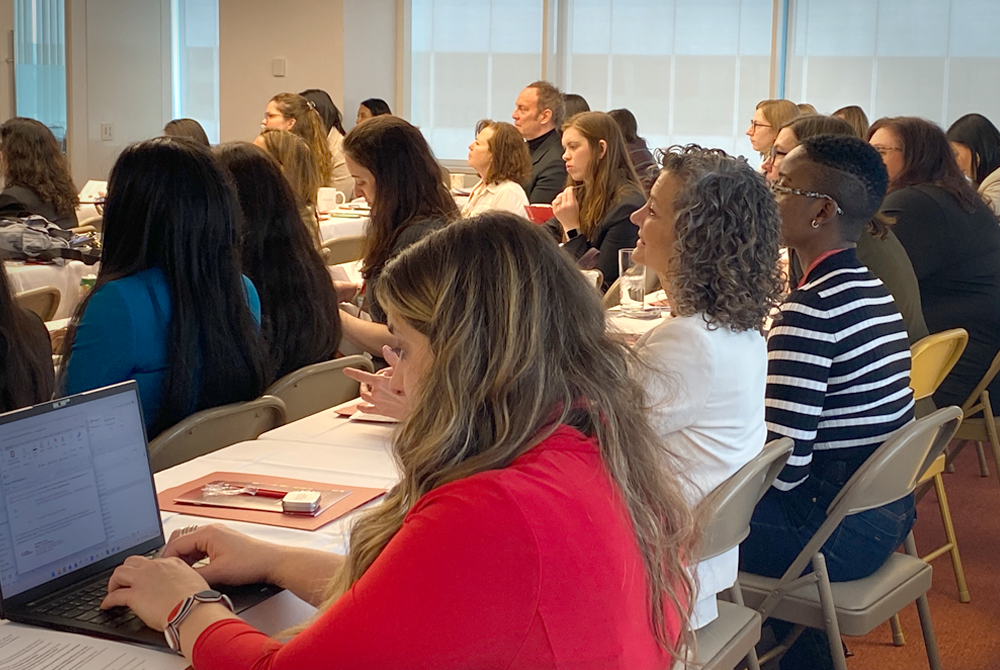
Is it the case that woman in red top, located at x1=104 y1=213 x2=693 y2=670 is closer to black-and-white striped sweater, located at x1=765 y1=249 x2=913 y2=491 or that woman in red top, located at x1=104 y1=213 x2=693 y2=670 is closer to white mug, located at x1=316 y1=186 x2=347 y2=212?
black-and-white striped sweater, located at x1=765 y1=249 x2=913 y2=491

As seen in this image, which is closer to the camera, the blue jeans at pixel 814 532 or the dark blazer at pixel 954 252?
the blue jeans at pixel 814 532

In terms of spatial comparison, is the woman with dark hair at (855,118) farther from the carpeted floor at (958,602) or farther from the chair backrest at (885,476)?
the chair backrest at (885,476)

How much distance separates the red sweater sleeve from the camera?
3.43ft

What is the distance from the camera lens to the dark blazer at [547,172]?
21.4 feet

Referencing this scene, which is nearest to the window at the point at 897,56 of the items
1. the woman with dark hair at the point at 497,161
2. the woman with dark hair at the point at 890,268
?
the woman with dark hair at the point at 497,161

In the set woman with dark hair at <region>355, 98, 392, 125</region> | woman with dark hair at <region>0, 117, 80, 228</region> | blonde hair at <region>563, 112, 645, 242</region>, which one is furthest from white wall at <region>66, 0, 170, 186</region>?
blonde hair at <region>563, 112, 645, 242</region>

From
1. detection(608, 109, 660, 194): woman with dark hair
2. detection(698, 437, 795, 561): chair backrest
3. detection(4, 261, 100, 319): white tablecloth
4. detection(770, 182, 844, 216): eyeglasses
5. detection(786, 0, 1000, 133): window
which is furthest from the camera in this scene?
detection(786, 0, 1000, 133): window

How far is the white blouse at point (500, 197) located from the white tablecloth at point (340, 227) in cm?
72

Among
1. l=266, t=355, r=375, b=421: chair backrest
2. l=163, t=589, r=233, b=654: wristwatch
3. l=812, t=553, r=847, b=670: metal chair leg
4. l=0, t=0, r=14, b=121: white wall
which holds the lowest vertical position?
l=812, t=553, r=847, b=670: metal chair leg

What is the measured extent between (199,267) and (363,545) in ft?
4.23

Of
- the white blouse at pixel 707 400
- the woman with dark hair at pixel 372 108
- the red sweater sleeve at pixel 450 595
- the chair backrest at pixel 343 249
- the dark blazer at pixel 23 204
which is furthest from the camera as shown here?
the woman with dark hair at pixel 372 108

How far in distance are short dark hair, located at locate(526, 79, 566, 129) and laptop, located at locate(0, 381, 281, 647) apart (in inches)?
217

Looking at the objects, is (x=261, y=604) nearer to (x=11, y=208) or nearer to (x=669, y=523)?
(x=669, y=523)

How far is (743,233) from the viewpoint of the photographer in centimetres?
210
